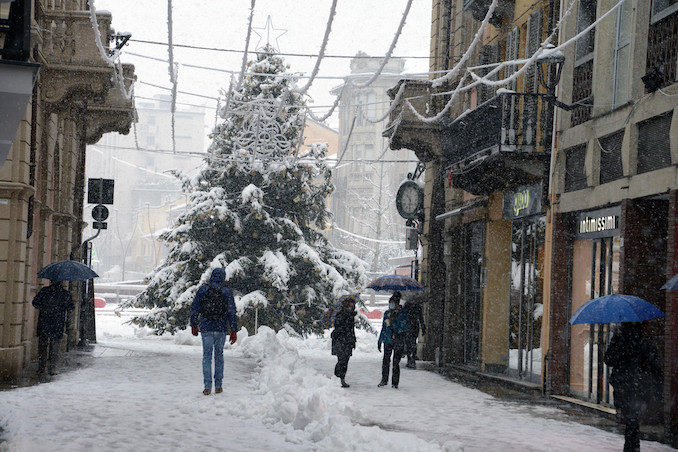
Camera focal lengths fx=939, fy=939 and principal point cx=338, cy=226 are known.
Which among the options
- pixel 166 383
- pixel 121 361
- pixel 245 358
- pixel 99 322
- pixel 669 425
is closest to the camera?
pixel 669 425

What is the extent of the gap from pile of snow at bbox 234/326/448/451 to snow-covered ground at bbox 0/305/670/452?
0.01m

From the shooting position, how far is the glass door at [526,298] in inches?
717

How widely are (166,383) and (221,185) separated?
16.9 meters

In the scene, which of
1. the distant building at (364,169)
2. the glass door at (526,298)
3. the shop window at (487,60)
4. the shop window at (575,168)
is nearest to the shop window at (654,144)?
the shop window at (575,168)

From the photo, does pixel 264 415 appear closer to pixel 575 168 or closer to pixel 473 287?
pixel 575 168

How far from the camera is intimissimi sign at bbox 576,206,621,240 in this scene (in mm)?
14586

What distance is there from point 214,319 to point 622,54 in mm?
7756

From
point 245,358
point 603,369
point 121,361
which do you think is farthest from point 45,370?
point 603,369

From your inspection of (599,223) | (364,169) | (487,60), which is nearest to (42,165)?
(487,60)

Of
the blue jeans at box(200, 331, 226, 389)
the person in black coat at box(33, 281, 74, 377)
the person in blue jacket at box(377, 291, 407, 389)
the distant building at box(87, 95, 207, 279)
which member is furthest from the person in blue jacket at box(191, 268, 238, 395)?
the distant building at box(87, 95, 207, 279)

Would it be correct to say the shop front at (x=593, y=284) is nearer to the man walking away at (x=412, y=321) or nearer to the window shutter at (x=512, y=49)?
the window shutter at (x=512, y=49)

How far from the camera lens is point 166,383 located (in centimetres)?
1477

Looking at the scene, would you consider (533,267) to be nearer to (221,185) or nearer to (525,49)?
(525,49)

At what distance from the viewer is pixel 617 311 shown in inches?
366
